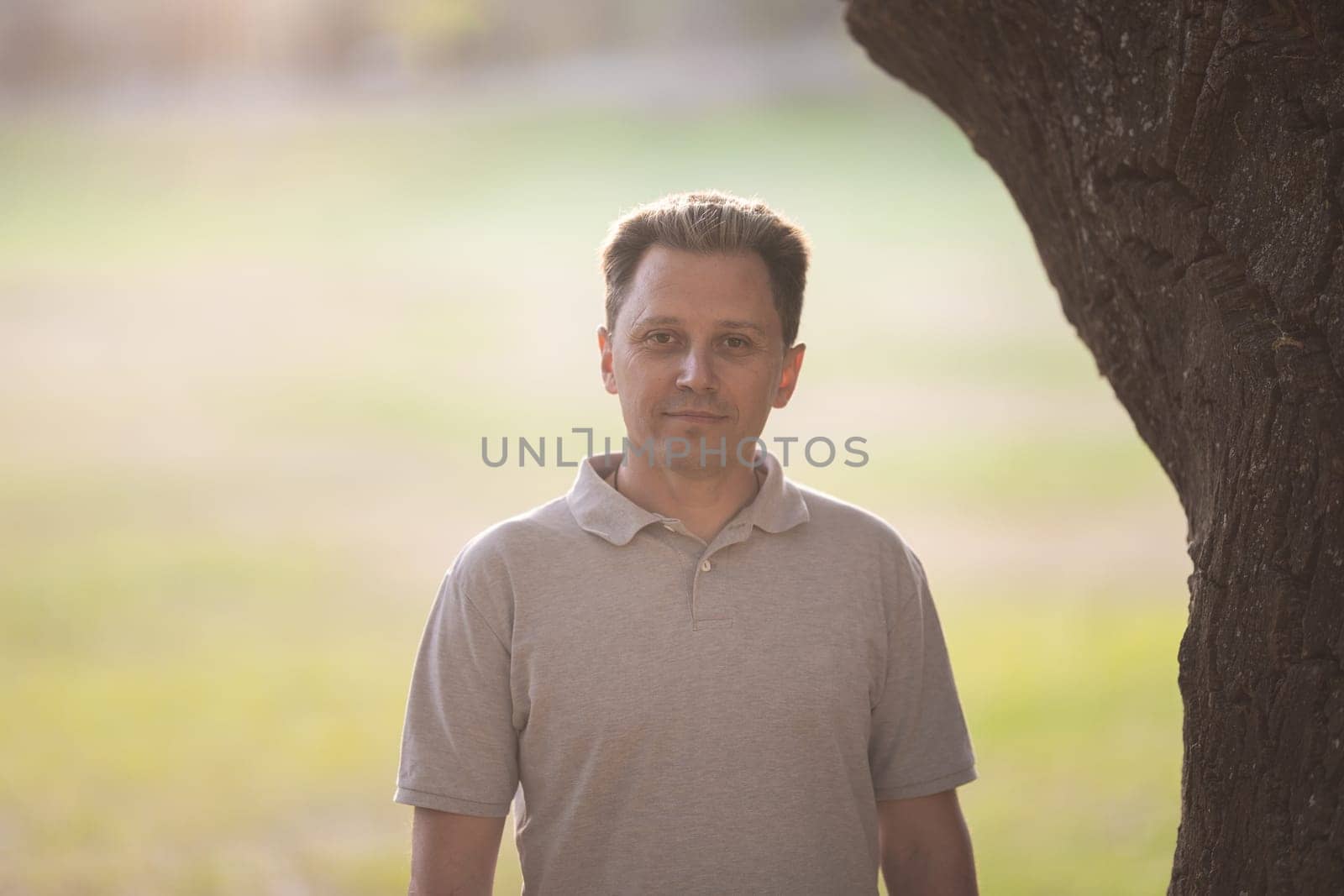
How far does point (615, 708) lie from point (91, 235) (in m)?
6.02

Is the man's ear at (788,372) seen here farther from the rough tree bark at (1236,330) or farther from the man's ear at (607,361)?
the rough tree bark at (1236,330)

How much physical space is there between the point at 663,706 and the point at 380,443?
5215mm

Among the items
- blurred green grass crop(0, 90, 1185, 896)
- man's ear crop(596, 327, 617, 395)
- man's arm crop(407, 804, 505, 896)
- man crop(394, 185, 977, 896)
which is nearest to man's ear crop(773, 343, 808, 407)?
man crop(394, 185, 977, 896)

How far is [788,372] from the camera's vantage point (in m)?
1.88

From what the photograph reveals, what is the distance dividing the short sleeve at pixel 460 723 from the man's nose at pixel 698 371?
0.41m

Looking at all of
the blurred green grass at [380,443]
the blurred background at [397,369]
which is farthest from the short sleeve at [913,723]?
the blurred background at [397,369]

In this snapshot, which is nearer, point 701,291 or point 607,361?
point 701,291

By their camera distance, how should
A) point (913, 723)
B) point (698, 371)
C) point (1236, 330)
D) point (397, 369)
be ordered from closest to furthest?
point (1236, 330), point (698, 371), point (913, 723), point (397, 369)

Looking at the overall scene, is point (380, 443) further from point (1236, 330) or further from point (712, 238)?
point (1236, 330)

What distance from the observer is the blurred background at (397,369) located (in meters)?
5.40

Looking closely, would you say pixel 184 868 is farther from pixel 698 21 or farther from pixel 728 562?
pixel 698 21

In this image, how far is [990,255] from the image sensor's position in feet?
24.9

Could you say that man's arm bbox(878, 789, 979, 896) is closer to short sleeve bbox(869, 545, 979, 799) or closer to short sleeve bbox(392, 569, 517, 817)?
short sleeve bbox(869, 545, 979, 799)

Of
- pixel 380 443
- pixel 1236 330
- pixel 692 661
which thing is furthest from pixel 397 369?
pixel 1236 330
